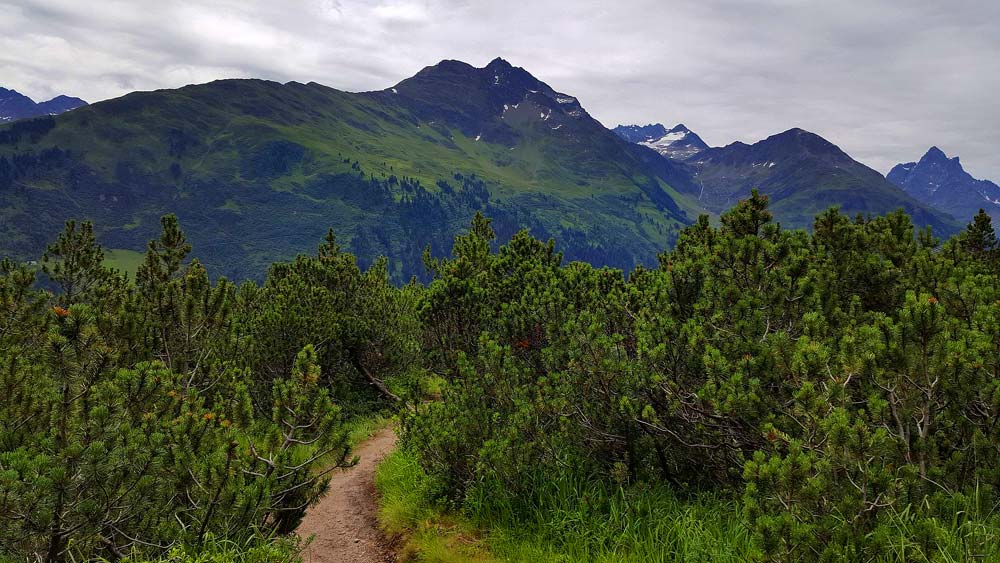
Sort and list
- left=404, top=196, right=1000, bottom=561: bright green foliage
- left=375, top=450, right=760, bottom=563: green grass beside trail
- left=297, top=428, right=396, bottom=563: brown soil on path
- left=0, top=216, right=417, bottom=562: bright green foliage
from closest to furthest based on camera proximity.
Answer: left=404, top=196, right=1000, bottom=561: bright green foliage, left=0, top=216, right=417, bottom=562: bright green foliage, left=375, top=450, right=760, bottom=563: green grass beside trail, left=297, top=428, right=396, bottom=563: brown soil on path

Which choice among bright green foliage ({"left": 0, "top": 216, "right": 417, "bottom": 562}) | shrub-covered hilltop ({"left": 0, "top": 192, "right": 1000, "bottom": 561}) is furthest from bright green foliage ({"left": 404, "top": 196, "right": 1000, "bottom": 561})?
bright green foliage ({"left": 0, "top": 216, "right": 417, "bottom": 562})

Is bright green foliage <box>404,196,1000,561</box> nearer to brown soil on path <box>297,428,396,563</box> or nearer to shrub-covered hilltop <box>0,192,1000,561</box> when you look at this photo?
shrub-covered hilltop <box>0,192,1000,561</box>

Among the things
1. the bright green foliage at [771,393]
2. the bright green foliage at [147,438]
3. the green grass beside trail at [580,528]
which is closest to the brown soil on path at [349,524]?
the green grass beside trail at [580,528]

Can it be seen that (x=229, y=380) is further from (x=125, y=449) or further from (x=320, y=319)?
(x=320, y=319)

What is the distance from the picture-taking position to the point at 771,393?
5762mm

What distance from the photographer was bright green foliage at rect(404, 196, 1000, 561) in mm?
4266

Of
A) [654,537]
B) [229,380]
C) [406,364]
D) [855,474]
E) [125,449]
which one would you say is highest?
[855,474]

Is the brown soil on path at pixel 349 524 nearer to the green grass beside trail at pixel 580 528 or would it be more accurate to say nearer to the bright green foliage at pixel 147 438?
the green grass beside trail at pixel 580 528

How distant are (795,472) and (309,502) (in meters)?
5.66

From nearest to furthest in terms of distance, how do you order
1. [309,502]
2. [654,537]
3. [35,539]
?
[35,539] → [654,537] → [309,502]

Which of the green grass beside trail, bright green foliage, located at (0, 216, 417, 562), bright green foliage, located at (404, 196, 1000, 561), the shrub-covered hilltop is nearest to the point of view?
bright green foliage, located at (404, 196, 1000, 561)

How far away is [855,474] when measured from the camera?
436 centimetres

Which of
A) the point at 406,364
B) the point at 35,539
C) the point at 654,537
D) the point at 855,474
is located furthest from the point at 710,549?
the point at 406,364

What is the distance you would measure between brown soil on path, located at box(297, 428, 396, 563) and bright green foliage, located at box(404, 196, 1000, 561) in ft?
5.31
